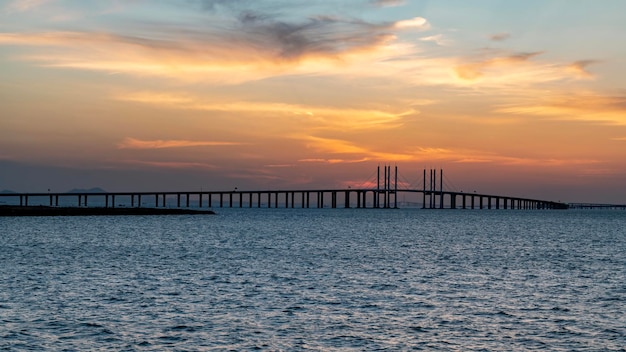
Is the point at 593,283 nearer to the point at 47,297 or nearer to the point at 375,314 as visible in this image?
the point at 375,314

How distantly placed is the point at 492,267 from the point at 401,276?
10487 mm

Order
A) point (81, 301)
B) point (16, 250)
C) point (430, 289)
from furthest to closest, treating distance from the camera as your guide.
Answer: point (16, 250) → point (430, 289) → point (81, 301)

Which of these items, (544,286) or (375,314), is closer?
(375,314)

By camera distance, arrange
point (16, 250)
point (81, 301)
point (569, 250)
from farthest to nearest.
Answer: point (569, 250)
point (16, 250)
point (81, 301)

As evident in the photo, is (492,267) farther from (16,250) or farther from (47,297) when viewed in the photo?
(16,250)

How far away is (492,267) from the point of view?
182 feet

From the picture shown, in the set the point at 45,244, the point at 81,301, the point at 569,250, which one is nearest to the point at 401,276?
the point at 81,301

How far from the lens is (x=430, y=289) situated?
135ft

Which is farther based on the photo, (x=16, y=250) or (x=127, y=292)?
(x=16, y=250)

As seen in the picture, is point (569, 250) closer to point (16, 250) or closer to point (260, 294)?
point (260, 294)

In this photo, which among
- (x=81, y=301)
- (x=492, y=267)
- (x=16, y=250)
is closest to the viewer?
(x=81, y=301)

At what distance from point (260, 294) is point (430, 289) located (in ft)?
30.1

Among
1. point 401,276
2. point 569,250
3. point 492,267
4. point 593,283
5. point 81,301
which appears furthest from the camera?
point 569,250

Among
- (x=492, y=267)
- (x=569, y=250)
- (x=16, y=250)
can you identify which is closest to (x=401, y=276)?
(x=492, y=267)
